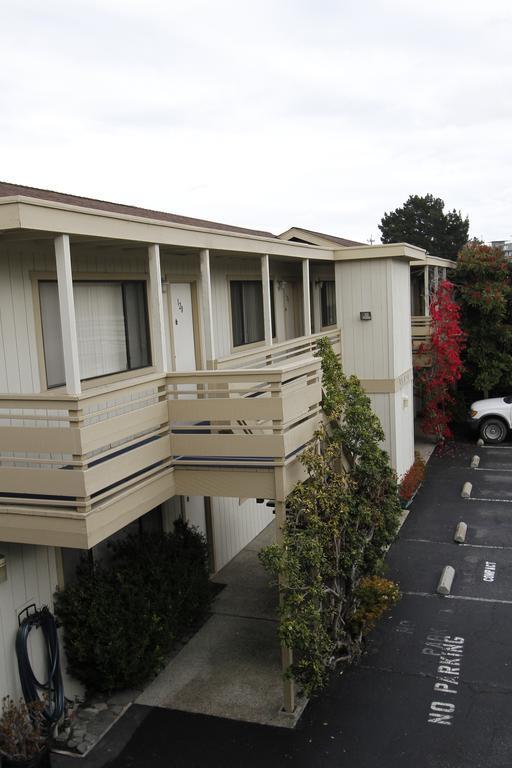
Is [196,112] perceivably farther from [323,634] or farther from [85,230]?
[323,634]

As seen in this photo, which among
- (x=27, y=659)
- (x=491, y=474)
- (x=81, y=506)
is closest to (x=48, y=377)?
(x=81, y=506)

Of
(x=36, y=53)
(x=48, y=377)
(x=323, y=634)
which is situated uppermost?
(x=36, y=53)

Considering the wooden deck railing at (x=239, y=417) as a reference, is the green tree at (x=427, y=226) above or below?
above

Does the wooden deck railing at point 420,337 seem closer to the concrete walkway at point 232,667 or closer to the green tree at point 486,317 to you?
the green tree at point 486,317

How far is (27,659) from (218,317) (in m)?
7.02

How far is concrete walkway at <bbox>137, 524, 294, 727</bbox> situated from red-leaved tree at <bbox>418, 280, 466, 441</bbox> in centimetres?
1092

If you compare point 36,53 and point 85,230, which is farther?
point 36,53

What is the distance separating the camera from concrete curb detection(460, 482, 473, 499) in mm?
17009

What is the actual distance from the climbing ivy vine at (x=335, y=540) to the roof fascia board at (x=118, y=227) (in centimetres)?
222

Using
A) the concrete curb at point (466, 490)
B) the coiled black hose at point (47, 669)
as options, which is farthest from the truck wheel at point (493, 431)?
the coiled black hose at point (47, 669)

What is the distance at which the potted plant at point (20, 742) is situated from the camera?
287 inches

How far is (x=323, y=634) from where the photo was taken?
862 centimetres

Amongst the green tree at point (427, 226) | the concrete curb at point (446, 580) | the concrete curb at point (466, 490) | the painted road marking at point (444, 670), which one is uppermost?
the green tree at point (427, 226)

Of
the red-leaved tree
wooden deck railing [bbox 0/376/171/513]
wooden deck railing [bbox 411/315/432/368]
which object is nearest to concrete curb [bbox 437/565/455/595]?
wooden deck railing [bbox 0/376/171/513]
